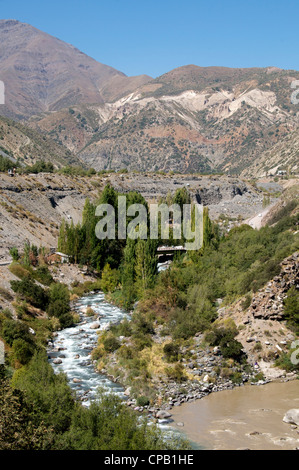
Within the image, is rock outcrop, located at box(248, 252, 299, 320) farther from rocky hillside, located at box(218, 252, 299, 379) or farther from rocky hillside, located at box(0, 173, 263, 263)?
rocky hillside, located at box(0, 173, 263, 263)

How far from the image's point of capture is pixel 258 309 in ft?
97.8

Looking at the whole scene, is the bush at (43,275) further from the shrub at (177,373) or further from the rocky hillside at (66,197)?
the shrub at (177,373)

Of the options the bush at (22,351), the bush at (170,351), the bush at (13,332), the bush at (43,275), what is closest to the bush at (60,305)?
the bush at (43,275)

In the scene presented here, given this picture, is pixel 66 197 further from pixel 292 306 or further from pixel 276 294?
pixel 292 306

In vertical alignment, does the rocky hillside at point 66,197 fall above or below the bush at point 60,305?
above

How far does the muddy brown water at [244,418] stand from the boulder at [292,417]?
0.82ft

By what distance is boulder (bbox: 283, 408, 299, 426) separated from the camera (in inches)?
811

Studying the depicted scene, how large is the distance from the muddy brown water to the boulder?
25 cm

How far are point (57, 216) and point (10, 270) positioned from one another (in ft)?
105

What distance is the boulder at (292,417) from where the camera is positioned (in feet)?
67.6

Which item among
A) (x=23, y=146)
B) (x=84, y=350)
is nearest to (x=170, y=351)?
(x=84, y=350)

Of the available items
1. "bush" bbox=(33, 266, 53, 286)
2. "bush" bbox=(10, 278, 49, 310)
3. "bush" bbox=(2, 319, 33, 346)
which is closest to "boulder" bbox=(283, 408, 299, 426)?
"bush" bbox=(2, 319, 33, 346)

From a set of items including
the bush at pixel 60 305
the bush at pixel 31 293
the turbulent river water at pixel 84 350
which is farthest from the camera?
the bush at pixel 31 293
